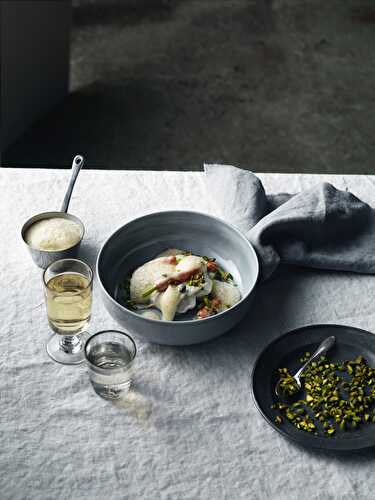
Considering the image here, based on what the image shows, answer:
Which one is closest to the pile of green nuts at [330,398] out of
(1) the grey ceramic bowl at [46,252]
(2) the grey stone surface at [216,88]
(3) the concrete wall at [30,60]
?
(1) the grey ceramic bowl at [46,252]

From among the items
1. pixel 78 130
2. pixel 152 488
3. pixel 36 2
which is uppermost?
pixel 152 488

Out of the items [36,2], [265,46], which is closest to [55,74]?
[36,2]

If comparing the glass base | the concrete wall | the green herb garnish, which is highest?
the green herb garnish

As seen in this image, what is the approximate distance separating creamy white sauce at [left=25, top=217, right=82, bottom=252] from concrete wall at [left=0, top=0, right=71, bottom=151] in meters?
1.49

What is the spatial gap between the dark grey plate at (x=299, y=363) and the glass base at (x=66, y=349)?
0.28m

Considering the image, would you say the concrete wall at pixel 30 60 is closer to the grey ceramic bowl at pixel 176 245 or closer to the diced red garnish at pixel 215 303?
the grey ceramic bowl at pixel 176 245

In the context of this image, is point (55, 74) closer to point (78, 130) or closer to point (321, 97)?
point (78, 130)

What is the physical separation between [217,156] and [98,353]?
194cm

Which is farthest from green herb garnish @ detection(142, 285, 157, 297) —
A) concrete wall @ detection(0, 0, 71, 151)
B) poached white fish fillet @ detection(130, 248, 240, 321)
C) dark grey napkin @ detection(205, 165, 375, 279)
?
concrete wall @ detection(0, 0, 71, 151)

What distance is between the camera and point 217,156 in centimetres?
287

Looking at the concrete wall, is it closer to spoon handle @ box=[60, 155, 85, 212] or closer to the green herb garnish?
spoon handle @ box=[60, 155, 85, 212]

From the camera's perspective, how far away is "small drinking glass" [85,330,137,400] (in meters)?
0.96

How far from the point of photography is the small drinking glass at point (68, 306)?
0.99 metres

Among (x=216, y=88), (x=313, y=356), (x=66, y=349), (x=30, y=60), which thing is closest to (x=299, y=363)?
(x=313, y=356)
